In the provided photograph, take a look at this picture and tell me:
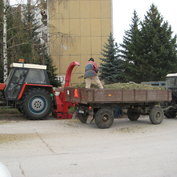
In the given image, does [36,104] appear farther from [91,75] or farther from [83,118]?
[91,75]

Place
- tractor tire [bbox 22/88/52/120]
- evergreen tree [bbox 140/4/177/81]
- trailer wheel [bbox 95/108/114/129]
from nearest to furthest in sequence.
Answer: trailer wheel [bbox 95/108/114/129], tractor tire [bbox 22/88/52/120], evergreen tree [bbox 140/4/177/81]

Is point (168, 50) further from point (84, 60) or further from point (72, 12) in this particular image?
point (72, 12)

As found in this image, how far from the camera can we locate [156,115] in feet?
35.9

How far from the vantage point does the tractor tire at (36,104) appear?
38.0 feet

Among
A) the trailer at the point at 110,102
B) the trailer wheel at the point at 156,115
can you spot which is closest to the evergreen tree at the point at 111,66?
the trailer at the point at 110,102

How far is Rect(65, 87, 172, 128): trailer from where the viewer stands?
9477 millimetres

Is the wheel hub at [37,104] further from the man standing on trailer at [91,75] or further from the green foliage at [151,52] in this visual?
the green foliage at [151,52]

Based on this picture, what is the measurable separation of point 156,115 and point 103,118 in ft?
8.17

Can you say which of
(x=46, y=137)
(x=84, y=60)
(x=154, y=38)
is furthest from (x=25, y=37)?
(x=84, y=60)

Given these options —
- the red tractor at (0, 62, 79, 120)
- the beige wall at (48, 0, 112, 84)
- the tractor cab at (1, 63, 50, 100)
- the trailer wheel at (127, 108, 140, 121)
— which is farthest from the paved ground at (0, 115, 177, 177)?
the beige wall at (48, 0, 112, 84)

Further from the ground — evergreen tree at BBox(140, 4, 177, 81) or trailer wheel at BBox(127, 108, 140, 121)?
evergreen tree at BBox(140, 4, 177, 81)

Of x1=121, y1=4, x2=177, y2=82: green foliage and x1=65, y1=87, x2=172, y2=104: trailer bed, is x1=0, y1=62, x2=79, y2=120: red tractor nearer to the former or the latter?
x1=65, y1=87, x2=172, y2=104: trailer bed

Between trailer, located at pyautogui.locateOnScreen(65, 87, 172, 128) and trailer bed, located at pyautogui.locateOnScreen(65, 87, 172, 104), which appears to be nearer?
trailer bed, located at pyautogui.locateOnScreen(65, 87, 172, 104)

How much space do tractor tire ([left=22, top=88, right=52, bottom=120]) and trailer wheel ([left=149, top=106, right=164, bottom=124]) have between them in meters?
4.37
